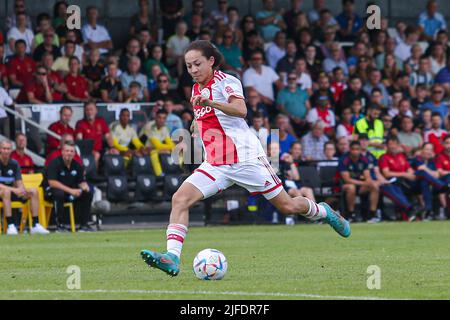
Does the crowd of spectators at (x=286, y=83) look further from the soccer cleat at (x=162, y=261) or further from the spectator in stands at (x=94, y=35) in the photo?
the soccer cleat at (x=162, y=261)

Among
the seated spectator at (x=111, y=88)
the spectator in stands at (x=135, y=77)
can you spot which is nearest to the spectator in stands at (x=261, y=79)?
the spectator in stands at (x=135, y=77)

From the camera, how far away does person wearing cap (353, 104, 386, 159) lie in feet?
82.5

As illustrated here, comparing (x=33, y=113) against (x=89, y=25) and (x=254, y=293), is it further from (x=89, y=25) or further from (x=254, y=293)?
(x=254, y=293)

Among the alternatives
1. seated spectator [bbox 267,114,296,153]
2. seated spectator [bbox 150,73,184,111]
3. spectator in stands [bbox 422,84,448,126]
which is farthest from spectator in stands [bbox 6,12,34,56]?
spectator in stands [bbox 422,84,448,126]

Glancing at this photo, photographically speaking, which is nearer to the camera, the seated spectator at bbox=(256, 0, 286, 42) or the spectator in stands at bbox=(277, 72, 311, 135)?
the spectator in stands at bbox=(277, 72, 311, 135)

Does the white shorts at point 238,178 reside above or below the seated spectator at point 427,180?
above

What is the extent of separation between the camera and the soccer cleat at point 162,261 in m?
10.2

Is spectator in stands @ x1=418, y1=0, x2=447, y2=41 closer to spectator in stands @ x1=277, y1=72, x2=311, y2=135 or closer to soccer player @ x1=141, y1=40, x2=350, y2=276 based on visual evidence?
spectator in stands @ x1=277, y1=72, x2=311, y2=135

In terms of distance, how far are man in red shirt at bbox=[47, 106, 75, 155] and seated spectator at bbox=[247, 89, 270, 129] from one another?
3869 mm

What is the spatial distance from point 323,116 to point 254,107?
1.99 meters

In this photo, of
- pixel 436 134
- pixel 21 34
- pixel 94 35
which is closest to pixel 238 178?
pixel 21 34

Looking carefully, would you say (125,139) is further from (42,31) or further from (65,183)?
(42,31)

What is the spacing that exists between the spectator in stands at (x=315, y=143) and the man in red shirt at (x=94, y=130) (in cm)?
449

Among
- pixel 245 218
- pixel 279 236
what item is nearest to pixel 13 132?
pixel 245 218
